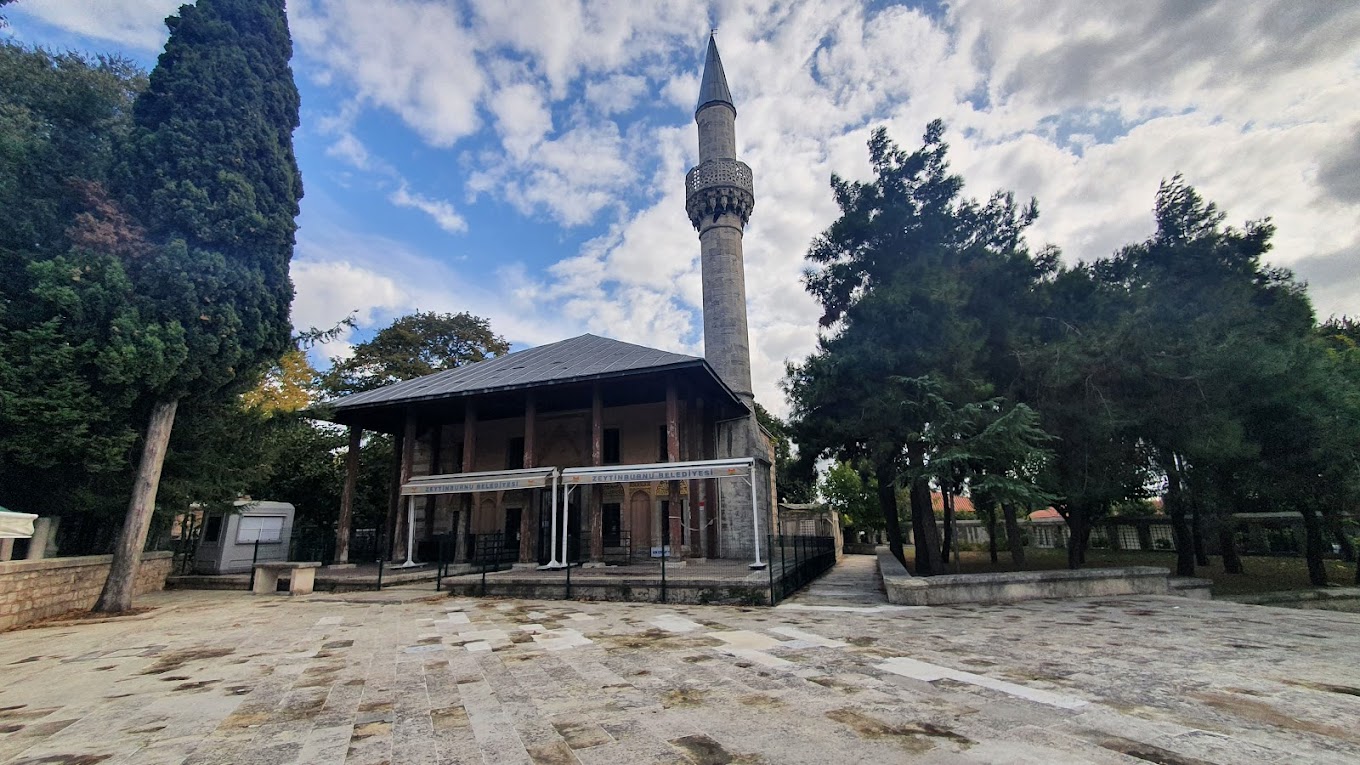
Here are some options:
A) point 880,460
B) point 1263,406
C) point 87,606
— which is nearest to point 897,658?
point 880,460

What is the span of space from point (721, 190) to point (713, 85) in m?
5.27

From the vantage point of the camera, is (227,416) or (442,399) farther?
(442,399)

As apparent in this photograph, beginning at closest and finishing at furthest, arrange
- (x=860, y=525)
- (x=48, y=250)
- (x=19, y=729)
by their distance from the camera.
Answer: (x=19, y=729) → (x=48, y=250) → (x=860, y=525)

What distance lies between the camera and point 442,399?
→ 14.8 meters

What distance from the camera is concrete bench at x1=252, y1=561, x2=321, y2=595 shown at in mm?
11781

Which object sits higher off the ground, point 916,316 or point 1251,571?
point 916,316

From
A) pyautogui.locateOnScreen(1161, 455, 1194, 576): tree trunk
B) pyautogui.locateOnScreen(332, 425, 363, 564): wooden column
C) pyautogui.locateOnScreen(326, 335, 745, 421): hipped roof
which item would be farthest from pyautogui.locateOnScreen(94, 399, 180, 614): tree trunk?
pyautogui.locateOnScreen(1161, 455, 1194, 576): tree trunk

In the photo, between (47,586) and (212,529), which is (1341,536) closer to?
(47,586)

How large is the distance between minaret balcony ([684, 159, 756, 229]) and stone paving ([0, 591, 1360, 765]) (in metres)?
16.6

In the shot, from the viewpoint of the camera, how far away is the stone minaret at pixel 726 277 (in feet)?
59.0

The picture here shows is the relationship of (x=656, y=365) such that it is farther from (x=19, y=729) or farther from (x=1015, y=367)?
(x=19, y=729)

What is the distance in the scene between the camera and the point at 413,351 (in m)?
26.8

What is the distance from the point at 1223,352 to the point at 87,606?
21.6m

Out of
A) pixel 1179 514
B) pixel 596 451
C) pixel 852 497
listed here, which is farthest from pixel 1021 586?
pixel 852 497
